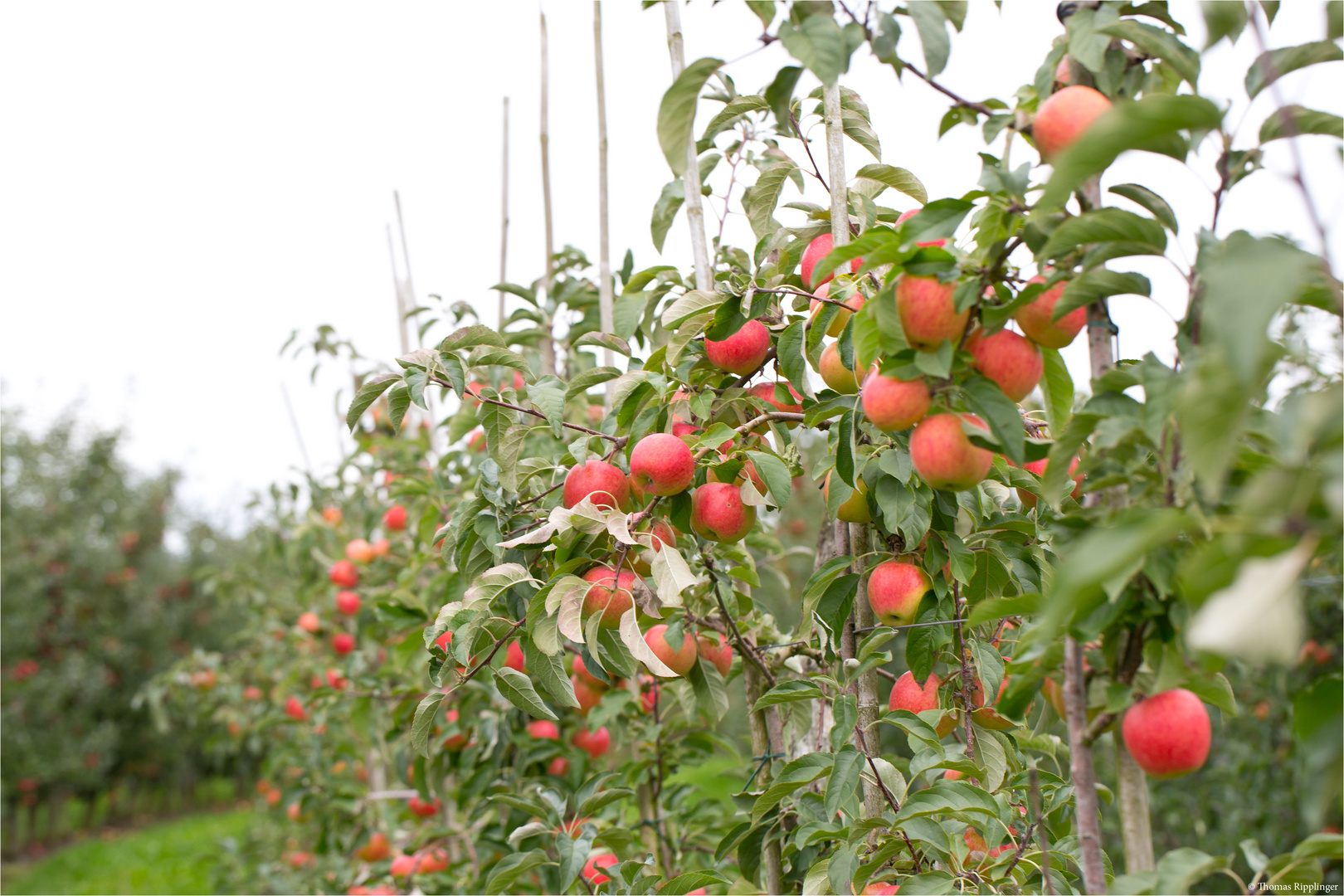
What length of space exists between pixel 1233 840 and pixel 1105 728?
3546 mm

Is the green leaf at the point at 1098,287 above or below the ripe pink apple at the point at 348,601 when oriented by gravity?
above

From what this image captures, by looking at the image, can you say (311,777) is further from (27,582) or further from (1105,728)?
(27,582)

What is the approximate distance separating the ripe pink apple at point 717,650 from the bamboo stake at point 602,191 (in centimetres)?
59

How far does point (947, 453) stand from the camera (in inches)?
31.7

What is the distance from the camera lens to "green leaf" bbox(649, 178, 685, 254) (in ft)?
5.09

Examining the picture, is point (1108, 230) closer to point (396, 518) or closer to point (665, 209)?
point (665, 209)

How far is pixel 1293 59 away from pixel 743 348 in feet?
2.26

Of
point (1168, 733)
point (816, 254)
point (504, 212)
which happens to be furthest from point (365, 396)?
point (504, 212)

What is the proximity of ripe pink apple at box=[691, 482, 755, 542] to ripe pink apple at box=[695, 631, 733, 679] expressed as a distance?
0.34 metres

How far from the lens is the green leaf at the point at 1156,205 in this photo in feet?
2.34

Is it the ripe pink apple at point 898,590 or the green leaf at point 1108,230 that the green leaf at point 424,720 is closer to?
the ripe pink apple at point 898,590

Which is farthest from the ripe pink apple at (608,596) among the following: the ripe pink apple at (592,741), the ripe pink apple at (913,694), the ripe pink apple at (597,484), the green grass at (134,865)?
the green grass at (134,865)

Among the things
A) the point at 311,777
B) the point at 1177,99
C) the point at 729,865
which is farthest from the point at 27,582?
the point at 1177,99

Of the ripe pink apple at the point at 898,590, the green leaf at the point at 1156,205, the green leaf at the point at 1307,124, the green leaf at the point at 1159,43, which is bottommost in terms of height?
the ripe pink apple at the point at 898,590
